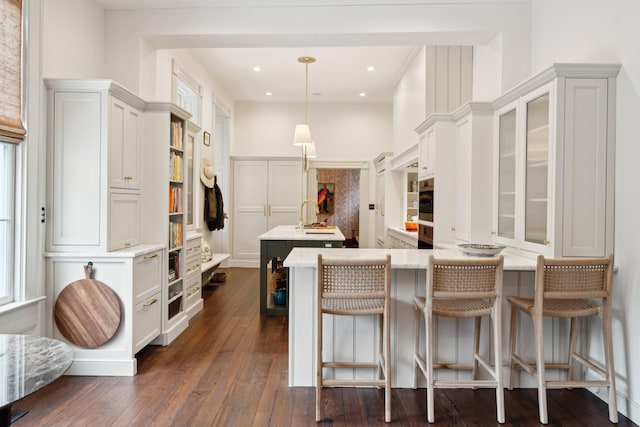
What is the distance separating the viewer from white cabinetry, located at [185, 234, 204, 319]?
4328mm

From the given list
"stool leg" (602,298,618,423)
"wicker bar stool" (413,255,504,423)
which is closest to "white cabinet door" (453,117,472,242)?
"wicker bar stool" (413,255,504,423)

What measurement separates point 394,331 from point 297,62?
4424 mm

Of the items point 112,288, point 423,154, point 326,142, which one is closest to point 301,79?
point 326,142

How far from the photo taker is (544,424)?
91.3 inches

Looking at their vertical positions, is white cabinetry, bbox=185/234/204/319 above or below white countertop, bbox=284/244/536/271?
below

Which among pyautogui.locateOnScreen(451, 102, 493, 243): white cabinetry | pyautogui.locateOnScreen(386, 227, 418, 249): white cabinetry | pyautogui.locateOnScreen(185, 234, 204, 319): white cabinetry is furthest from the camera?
pyautogui.locateOnScreen(386, 227, 418, 249): white cabinetry

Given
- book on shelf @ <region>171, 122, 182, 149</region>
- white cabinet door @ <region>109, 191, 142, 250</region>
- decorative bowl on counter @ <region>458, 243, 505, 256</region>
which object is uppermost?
book on shelf @ <region>171, 122, 182, 149</region>

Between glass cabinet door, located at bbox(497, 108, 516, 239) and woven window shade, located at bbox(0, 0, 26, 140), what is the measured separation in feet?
11.2

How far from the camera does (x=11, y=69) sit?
8.57 feet

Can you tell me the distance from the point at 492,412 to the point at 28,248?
3133mm

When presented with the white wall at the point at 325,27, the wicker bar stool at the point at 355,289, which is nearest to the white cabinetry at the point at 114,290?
the wicker bar stool at the point at 355,289

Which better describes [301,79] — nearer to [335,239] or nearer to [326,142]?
[326,142]

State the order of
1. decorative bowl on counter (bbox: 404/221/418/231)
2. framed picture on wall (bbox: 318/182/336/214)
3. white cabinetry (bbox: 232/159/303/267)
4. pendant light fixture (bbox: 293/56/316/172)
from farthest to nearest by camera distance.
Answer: framed picture on wall (bbox: 318/182/336/214) → white cabinetry (bbox: 232/159/303/267) → decorative bowl on counter (bbox: 404/221/418/231) → pendant light fixture (bbox: 293/56/316/172)

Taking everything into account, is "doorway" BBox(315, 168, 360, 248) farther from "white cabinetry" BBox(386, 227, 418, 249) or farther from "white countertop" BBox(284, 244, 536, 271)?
"white countertop" BBox(284, 244, 536, 271)
